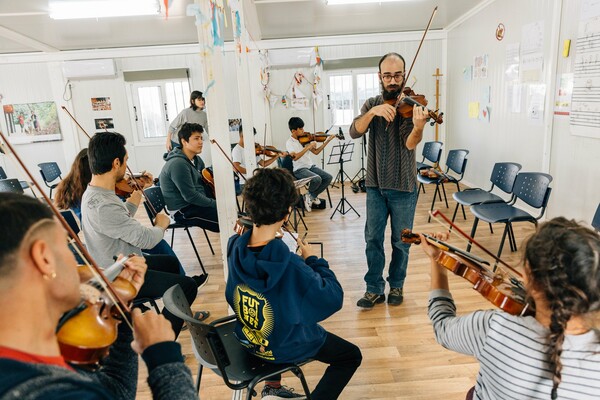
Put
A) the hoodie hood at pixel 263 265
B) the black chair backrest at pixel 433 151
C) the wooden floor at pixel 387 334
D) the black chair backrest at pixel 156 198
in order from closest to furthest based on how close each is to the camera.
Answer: the hoodie hood at pixel 263 265
the wooden floor at pixel 387 334
the black chair backrest at pixel 156 198
the black chair backrest at pixel 433 151

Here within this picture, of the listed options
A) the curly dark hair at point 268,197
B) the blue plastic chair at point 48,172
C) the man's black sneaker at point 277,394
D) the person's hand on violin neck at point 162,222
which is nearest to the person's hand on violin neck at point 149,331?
the curly dark hair at point 268,197

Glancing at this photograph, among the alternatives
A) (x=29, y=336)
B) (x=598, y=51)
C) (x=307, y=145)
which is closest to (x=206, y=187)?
(x=307, y=145)

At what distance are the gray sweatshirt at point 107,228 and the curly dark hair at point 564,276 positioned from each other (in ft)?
6.38

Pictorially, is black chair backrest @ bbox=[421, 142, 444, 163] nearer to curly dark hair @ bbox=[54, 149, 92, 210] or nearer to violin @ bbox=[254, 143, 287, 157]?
violin @ bbox=[254, 143, 287, 157]

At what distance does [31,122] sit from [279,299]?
313 inches

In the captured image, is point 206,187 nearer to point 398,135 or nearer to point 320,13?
point 398,135

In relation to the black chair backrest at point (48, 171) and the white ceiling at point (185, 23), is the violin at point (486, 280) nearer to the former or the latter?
the white ceiling at point (185, 23)

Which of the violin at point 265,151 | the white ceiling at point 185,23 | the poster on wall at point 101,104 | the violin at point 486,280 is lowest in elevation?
the violin at point 486,280

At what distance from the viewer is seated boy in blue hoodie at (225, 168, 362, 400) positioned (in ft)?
4.68

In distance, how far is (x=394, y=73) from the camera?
2.56 metres

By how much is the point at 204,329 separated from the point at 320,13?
5296mm

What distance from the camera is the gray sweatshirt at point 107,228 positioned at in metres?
2.09

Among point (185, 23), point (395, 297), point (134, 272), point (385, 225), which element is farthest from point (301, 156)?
point (134, 272)

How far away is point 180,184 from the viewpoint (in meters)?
3.32
